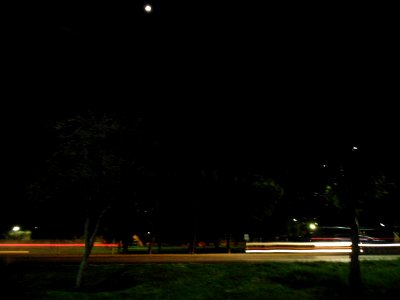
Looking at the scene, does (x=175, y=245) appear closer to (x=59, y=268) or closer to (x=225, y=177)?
(x=225, y=177)

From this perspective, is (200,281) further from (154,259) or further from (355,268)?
(154,259)

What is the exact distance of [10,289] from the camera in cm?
1382

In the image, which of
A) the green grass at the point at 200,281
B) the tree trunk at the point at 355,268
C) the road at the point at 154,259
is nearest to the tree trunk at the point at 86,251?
the green grass at the point at 200,281

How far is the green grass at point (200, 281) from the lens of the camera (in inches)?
524

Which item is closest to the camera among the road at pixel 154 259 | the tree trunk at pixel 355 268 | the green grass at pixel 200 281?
the green grass at pixel 200 281

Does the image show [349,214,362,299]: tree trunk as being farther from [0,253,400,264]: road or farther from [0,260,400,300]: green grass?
→ [0,253,400,264]: road

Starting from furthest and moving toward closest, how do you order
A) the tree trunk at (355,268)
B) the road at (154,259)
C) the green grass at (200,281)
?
the road at (154,259), the tree trunk at (355,268), the green grass at (200,281)

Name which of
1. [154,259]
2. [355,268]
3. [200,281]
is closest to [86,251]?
[200,281]

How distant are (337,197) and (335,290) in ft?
10.3

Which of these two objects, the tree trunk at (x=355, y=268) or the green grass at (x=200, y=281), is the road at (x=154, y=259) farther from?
the tree trunk at (x=355, y=268)

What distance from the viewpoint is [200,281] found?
15.0m

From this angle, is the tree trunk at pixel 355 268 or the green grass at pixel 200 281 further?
the tree trunk at pixel 355 268

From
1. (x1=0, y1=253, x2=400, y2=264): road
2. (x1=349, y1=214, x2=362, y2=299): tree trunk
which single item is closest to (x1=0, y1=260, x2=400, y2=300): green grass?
(x1=349, y1=214, x2=362, y2=299): tree trunk

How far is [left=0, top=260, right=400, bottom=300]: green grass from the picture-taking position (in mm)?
13320
